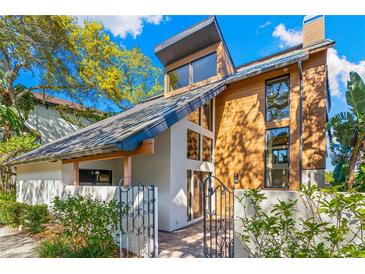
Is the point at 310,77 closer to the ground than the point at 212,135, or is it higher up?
higher up

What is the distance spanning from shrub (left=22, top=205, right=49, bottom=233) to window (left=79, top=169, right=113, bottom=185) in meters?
1.89

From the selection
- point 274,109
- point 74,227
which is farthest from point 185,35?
point 74,227

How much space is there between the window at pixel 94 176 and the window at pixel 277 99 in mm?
7721

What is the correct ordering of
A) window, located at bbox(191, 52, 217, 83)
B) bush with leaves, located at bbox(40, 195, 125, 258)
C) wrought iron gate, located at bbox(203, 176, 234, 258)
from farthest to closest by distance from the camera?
window, located at bbox(191, 52, 217, 83) < bush with leaves, located at bbox(40, 195, 125, 258) < wrought iron gate, located at bbox(203, 176, 234, 258)

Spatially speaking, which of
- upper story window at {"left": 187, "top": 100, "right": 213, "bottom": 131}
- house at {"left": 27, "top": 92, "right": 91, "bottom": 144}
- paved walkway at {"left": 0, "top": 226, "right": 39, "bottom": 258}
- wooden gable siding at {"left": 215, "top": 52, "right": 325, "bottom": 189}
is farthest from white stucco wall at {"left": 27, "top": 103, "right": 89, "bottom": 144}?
wooden gable siding at {"left": 215, "top": 52, "right": 325, "bottom": 189}

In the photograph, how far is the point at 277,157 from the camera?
1002cm

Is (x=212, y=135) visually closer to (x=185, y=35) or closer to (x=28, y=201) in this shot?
(x=185, y=35)

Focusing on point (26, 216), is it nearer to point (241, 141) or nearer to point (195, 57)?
point (241, 141)

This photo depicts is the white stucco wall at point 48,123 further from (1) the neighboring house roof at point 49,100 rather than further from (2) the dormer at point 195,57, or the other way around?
(2) the dormer at point 195,57

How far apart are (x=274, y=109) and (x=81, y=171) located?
876cm

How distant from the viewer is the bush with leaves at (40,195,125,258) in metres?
5.39

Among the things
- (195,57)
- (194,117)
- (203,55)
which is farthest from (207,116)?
(195,57)

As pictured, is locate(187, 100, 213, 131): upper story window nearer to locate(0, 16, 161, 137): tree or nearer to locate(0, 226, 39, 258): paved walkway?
locate(0, 226, 39, 258): paved walkway
